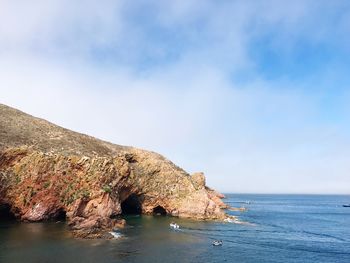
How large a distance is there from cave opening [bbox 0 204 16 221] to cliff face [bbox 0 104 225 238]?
210 centimetres

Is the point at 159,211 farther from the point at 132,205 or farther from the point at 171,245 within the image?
the point at 171,245

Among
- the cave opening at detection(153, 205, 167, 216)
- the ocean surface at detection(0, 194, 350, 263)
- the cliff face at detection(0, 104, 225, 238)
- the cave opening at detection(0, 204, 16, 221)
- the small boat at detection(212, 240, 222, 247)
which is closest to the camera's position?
the ocean surface at detection(0, 194, 350, 263)

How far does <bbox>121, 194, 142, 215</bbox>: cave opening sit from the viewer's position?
103812mm

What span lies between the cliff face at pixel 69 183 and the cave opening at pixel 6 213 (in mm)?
2101

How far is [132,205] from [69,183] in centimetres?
3025

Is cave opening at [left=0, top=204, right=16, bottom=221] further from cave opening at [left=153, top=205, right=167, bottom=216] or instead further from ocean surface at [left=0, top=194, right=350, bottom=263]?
cave opening at [left=153, top=205, right=167, bottom=216]

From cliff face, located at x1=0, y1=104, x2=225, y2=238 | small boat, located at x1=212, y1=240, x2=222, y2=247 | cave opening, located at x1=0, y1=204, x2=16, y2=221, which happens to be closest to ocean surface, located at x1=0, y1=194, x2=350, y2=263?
small boat, located at x1=212, y1=240, x2=222, y2=247

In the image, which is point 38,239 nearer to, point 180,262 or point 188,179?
point 180,262

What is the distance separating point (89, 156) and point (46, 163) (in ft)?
36.5

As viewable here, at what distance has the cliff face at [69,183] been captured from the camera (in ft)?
246

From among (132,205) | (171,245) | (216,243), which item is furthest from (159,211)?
(171,245)

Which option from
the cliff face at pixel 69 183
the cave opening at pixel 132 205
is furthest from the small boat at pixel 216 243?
the cave opening at pixel 132 205

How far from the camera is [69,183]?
260 feet

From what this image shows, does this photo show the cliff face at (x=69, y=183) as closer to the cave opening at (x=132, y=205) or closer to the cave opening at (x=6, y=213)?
the cave opening at (x=6, y=213)
